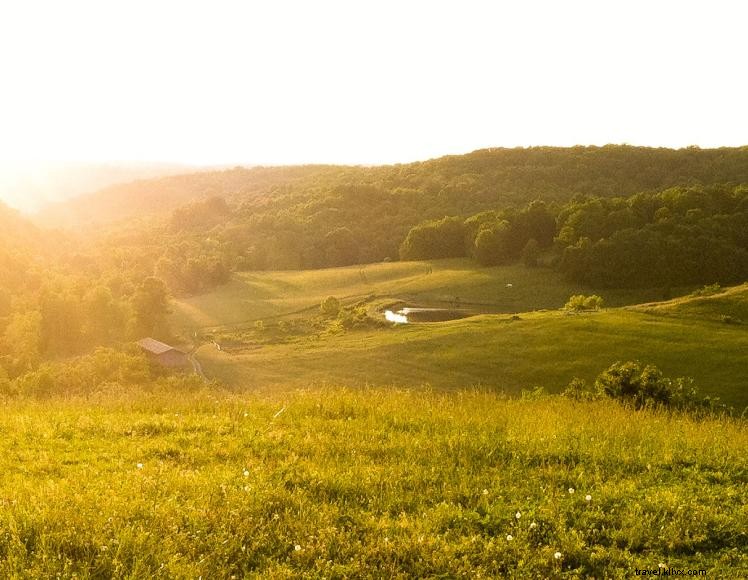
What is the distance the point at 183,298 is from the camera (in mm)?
149375

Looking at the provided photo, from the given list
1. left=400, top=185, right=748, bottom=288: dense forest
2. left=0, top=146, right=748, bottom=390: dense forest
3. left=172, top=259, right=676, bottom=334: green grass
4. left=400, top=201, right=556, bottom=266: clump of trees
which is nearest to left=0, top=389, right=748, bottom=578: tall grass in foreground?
left=0, top=146, right=748, bottom=390: dense forest

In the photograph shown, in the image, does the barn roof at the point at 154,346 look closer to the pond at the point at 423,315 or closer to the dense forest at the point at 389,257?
the dense forest at the point at 389,257

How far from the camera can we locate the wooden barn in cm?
8393

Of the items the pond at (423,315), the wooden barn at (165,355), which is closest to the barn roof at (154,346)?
the wooden barn at (165,355)

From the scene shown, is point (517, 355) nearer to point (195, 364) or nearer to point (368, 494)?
point (195, 364)

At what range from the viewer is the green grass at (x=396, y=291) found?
11412 centimetres

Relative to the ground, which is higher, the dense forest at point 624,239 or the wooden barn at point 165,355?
the dense forest at point 624,239

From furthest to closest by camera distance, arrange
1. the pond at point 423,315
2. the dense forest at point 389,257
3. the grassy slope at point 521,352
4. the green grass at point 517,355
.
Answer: the pond at point 423,315
the dense forest at point 389,257
the grassy slope at point 521,352
the green grass at point 517,355

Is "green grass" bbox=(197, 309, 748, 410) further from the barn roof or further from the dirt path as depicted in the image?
the barn roof

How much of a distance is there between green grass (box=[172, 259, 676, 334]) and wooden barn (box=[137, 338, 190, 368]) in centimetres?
2091

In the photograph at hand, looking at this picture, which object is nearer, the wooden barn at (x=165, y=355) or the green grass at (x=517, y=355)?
the green grass at (x=517, y=355)

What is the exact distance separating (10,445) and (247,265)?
7304 inches

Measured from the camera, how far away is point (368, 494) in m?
8.94

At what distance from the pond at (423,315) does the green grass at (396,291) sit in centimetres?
480
